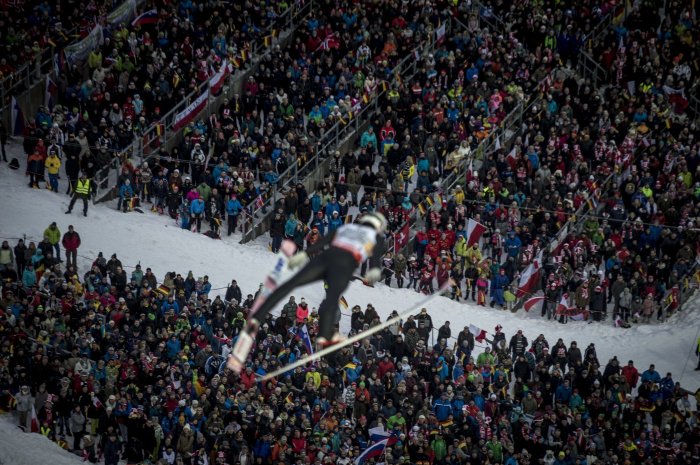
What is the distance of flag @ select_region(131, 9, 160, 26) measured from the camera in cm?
3988

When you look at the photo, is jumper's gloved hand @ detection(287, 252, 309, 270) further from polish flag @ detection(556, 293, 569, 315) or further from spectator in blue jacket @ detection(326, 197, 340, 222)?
spectator in blue jacket @ detection(326, 197, 340, 222)

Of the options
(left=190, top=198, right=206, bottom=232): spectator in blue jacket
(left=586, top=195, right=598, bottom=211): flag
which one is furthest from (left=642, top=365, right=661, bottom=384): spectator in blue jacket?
(left=190, top=198, right=206, bottom=232): spectator in blue jacket

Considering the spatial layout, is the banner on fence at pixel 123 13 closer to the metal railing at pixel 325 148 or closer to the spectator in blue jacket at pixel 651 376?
the metal railing at pixel 325 148

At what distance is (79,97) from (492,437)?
50.8 feet

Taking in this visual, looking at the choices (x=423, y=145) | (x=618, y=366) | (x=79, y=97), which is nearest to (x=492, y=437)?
(x=618, y=366)

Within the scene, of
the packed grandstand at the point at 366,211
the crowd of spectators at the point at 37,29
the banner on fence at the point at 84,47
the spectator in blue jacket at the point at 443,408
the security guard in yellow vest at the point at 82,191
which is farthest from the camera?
the crowd of spectators at the point at 37,29

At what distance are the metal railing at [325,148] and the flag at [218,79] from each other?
10.8 ft

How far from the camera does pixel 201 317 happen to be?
30.7 m

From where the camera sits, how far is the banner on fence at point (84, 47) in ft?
127

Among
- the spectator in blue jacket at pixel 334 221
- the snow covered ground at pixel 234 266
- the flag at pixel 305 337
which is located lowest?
the flag at pixel 305 337

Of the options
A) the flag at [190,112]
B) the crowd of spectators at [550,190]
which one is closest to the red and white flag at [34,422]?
the crowd of spectators at [550,190]

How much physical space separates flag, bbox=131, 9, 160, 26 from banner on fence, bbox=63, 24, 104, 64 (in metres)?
1.12

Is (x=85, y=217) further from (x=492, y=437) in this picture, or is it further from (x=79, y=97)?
(x=492, y=437)

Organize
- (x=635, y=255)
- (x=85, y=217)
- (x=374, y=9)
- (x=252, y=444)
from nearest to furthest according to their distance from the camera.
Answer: (x=252, y=444) < (x=635, y=255) < (x=85, y=217) < (x=374, y=9)
